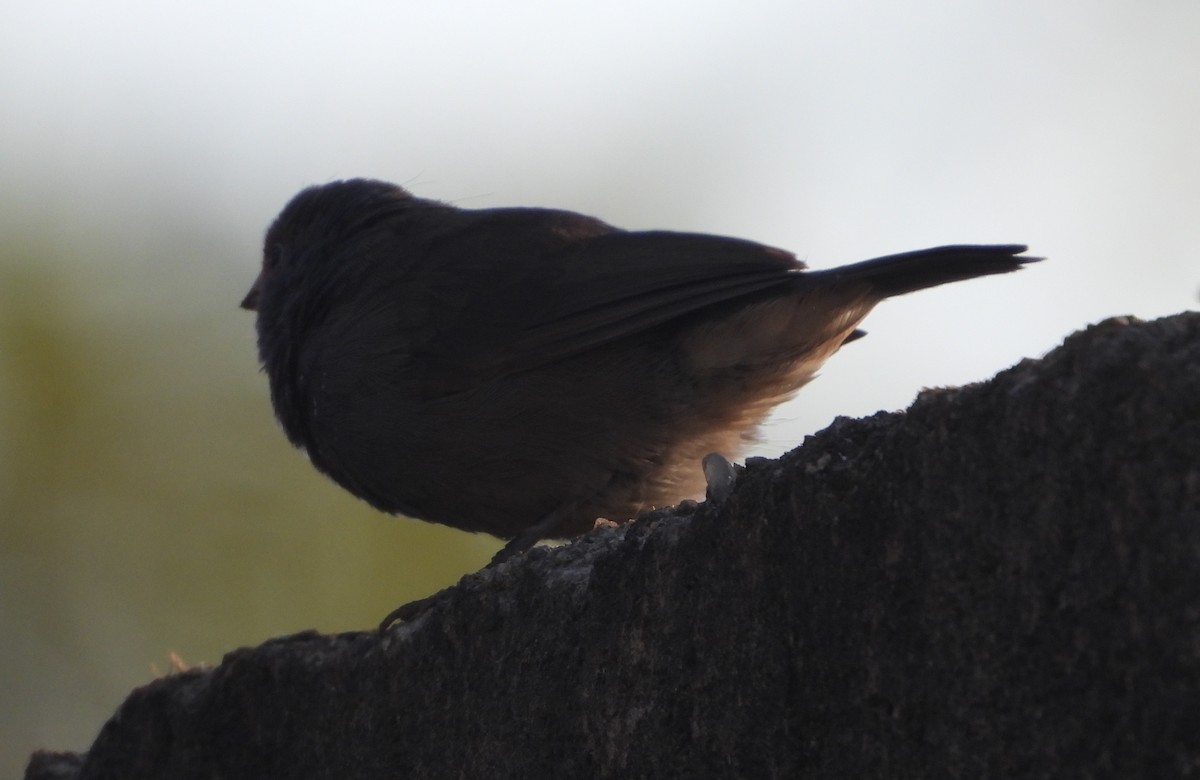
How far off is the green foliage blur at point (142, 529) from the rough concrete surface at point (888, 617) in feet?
19.6

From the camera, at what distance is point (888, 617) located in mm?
1976

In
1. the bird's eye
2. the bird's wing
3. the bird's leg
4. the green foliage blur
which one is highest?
the bird's eye

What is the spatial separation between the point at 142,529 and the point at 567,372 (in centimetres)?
541

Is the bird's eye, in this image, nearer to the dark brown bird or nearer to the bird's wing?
the dark brown bird

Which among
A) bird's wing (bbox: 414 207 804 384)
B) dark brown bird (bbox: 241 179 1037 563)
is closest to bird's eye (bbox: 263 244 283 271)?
dark brown bird (bbox: 241 179 1037 563)

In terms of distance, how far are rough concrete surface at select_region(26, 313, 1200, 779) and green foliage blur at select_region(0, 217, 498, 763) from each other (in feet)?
19.6

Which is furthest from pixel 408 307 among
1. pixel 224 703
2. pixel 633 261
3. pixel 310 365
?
pixel 224 703

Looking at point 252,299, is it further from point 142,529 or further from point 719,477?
point 719,477

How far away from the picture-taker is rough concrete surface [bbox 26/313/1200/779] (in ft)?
5.55

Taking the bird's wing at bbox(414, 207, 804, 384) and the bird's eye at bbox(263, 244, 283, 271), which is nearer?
the bird's wing at bbox(414, 207, 804, 384)

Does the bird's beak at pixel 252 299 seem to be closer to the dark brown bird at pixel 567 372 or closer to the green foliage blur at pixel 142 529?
the dark brown bird at pixel 567 372

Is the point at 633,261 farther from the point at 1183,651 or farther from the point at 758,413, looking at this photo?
the point at 1183,651

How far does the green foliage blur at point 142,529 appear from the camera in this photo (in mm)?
8742

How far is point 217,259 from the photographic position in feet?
37.0
